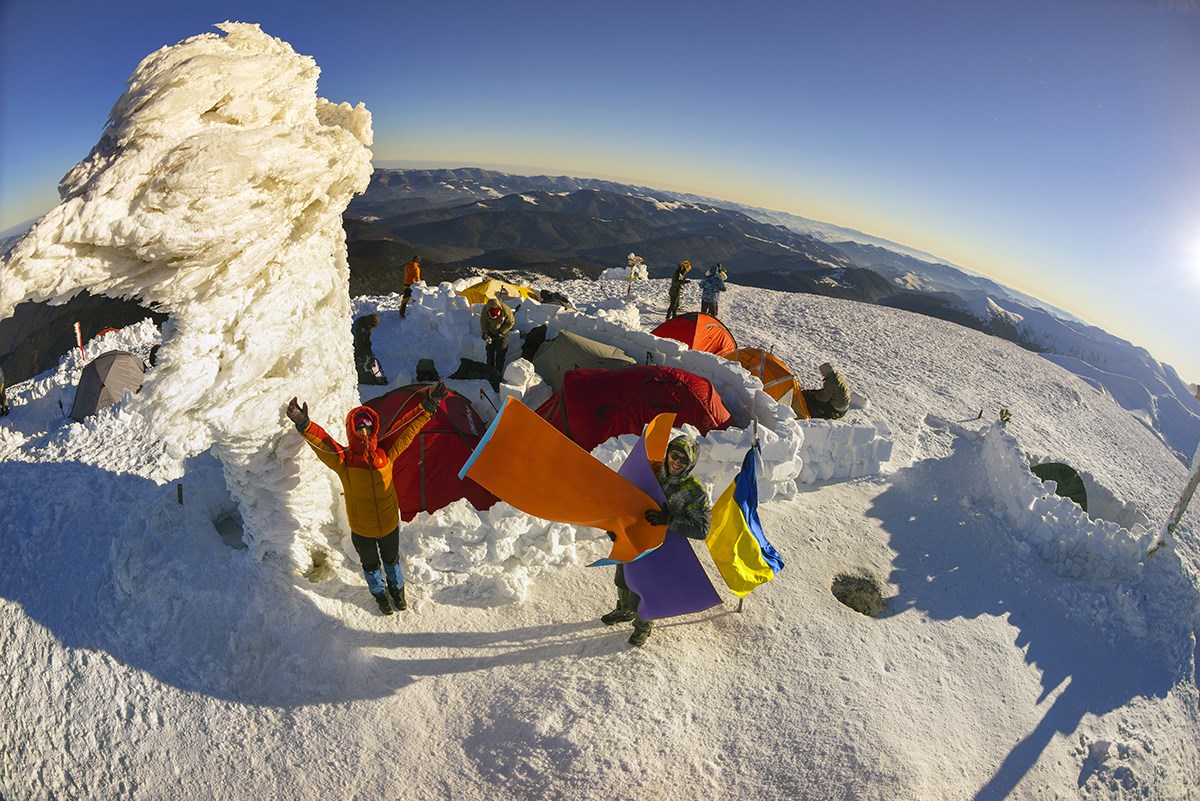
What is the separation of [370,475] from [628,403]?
3538 mm

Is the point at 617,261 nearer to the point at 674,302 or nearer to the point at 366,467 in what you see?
the point at 674,302

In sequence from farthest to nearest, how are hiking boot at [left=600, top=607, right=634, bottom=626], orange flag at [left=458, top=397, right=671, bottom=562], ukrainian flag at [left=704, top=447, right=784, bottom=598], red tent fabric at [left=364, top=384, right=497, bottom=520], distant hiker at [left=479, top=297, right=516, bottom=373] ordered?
distant hiker at [left=479, top=297, right=516, bottom=373] < red tent fabric at [left=364, top=384, right=497, bottom=520] < hiking boot at [left=600, top=607, right=634, bottom=626] < ukrainian flag at [left=704, top=447, right=784, bottom=598] < orange flag at [left=458, top=397, right=671, bottom=562]

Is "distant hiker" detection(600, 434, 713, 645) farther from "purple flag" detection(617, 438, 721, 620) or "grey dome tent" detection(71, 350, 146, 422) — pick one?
"grey dome tent" detection(71, 350, 146, 422)

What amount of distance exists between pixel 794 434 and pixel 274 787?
5.49 meters

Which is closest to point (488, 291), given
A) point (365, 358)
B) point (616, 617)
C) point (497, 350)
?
point (497, 350)

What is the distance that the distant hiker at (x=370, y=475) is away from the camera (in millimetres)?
3680

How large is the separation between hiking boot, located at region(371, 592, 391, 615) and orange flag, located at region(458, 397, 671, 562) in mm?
1300

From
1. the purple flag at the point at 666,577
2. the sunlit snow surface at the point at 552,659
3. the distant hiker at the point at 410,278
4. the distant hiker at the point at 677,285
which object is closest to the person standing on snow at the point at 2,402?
the sunlit snow surface at the point at 552,659

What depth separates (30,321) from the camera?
29109 mm

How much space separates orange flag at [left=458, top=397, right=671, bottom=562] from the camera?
381cm

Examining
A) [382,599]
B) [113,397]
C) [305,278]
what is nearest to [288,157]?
[305,278]

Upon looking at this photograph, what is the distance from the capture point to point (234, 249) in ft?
9.93

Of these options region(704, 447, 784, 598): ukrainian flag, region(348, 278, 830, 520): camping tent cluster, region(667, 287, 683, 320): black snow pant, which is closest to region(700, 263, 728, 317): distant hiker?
region(667, 287, 683, 320): black snow pant

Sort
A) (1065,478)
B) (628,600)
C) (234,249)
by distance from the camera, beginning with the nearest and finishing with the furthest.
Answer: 1. (234,249)
2. (628,600)
3. (1065,478)
